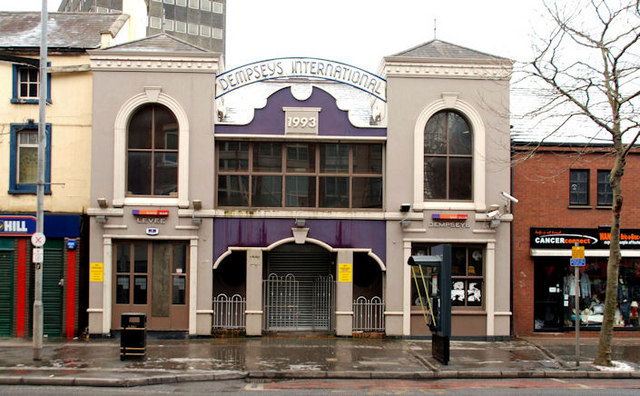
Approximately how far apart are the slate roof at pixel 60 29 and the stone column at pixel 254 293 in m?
8.03

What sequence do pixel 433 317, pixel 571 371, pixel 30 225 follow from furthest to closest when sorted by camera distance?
pixel 30 225
pixel 433 317
pixel 571 371

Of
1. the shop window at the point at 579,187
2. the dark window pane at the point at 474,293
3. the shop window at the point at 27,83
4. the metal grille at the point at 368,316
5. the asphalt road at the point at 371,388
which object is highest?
the shop window at the point at 27,83

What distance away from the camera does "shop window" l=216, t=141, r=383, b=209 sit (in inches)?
813

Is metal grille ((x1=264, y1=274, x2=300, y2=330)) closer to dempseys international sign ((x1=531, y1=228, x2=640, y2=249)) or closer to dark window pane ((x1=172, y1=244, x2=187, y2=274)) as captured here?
dark window pane ((x1=172, y1=244, x2=187, y2=274))

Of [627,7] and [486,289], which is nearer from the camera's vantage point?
[627,7]

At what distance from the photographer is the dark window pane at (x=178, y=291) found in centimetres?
2017

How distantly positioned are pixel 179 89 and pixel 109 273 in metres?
5.72

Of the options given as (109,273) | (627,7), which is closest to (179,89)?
(109,273)

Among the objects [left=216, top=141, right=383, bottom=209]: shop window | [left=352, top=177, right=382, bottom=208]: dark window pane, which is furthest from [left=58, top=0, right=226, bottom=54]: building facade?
[left=352, top=177, right=382, bottom=208]: dark window pane

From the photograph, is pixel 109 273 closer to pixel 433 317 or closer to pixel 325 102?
pixel 325 102

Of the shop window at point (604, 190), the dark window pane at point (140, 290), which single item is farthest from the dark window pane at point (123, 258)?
the shop window at point (604, 190)

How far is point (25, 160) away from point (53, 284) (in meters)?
3.82

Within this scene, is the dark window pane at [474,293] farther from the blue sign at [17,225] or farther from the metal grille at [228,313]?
the blue sign at [17,225]

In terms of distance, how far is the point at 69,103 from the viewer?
68.0ft
